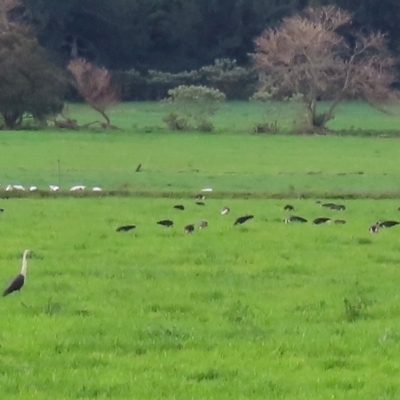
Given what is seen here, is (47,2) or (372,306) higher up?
(47,2)

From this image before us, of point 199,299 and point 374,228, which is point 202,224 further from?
point 199,299

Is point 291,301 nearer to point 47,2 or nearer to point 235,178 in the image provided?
point 235,178

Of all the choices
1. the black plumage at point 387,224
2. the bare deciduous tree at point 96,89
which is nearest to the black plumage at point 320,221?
the black plumage at point 387,224

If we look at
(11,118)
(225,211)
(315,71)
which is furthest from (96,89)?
(225,211)

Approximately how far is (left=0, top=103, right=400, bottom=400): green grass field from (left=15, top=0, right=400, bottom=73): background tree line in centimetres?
5225

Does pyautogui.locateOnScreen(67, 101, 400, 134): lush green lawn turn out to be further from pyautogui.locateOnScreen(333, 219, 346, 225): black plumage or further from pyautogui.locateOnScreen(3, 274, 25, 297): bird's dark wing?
pyautogui.locateOnScreen(3, 274, 25, 297): bird's dark wing

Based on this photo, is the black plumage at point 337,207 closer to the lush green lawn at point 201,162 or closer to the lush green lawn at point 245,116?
the lush green lawn at point 201,162

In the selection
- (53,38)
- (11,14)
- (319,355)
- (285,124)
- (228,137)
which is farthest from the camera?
(53,38)

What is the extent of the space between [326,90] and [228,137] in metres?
8.68

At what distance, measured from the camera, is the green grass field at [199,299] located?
29.6 feet

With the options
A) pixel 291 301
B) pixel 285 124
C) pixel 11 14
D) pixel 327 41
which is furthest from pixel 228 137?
pixel 291 301

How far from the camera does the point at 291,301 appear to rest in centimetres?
1235

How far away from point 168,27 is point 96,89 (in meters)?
23.8

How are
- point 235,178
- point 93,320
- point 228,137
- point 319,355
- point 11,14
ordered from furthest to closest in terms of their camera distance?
point 11,14 < point 228,137 < point 235,178 < point 93,320 < point 319,355
